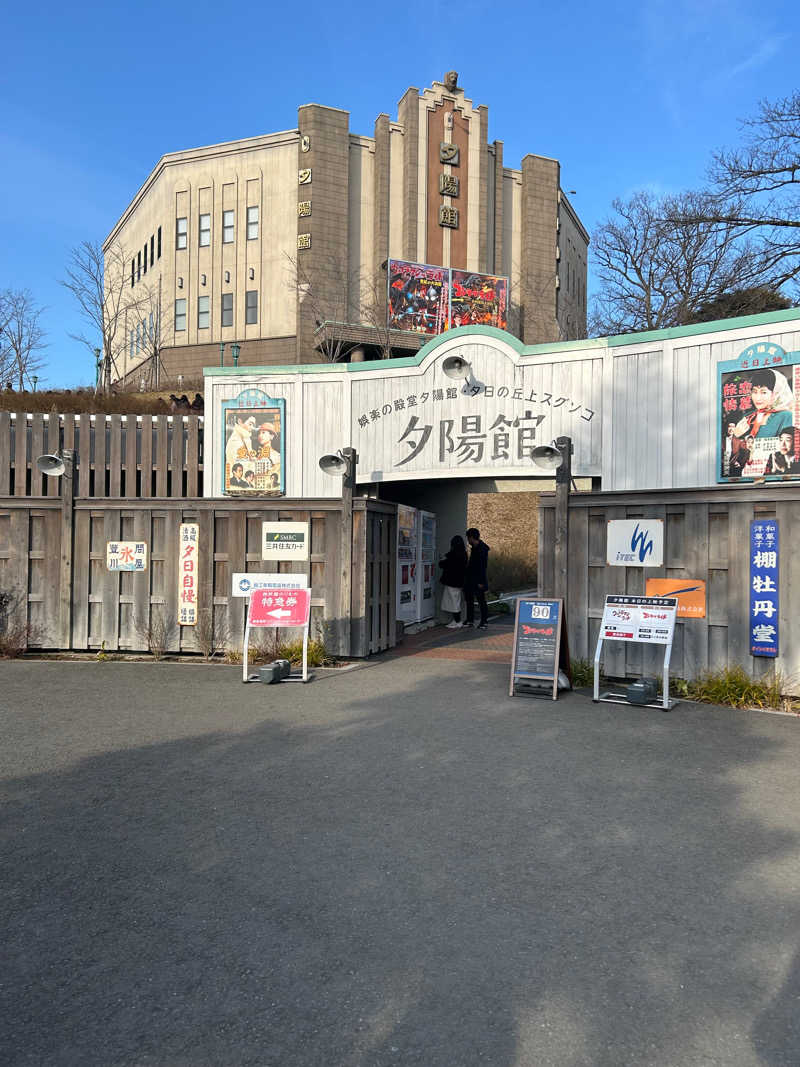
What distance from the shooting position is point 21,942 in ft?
12.4

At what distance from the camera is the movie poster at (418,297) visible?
40.2m

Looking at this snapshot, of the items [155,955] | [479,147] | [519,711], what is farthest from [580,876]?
[479,147]

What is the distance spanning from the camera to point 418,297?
133 feet

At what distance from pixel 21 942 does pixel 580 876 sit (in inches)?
110

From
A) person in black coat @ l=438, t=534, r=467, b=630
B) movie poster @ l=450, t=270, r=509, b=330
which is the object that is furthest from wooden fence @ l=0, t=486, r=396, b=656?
movie poster @ l=450, t=270, r=509, b=330

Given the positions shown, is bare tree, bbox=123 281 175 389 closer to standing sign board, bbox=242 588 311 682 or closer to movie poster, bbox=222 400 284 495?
movie poster, bbox=222 400 284 495

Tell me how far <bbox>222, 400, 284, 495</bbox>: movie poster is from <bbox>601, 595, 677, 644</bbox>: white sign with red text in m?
7.30

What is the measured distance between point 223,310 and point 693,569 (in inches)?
1484

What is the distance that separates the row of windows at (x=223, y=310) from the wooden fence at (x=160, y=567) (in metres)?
31.8

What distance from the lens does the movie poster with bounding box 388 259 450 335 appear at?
1581 inches

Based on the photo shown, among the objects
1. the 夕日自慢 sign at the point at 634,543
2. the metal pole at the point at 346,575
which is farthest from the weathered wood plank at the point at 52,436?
the 夕日自慢 sign at the point at 634,543

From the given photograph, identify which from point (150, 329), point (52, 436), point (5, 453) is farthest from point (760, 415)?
point (150, 329)

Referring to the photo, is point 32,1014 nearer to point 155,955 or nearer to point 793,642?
point 155,955

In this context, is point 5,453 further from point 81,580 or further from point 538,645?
point 538,645
